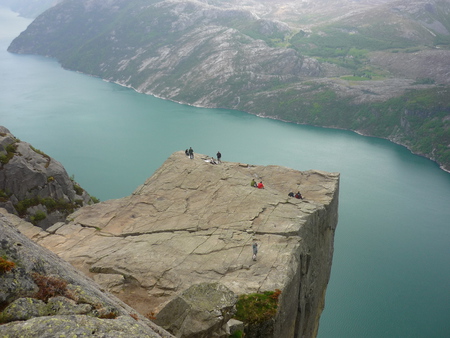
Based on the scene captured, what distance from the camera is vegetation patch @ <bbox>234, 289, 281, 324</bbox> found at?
63.8ft

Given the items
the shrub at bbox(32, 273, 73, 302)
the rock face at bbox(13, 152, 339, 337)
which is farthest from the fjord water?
the shrub at bbox(32, 273, 73, 302)

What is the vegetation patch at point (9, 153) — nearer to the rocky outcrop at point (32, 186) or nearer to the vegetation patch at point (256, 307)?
the rocky outcrop at point (32, 186)

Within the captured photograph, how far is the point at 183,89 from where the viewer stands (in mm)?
187875

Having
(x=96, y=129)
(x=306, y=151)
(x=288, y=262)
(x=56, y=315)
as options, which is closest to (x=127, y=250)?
(x=288, y=262)

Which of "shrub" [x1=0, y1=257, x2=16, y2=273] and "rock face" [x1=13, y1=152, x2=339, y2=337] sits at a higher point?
"shrub" [x1=0, y1=257, x2=16, y2=273]

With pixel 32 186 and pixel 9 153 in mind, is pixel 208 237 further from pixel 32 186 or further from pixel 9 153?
pixel 9 153

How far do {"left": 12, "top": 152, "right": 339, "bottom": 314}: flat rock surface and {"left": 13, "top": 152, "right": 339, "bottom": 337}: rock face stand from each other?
3.0 inches

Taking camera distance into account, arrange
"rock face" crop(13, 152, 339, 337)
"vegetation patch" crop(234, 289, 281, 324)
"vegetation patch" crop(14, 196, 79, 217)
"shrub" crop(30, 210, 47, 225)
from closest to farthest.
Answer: "vegetation patch" crop(234, 289, 281, 324) < "rock face" crop(13, 152, 339, 337) < "shrub" crop(30, 210, 47, 225) < "vegetation patch" crop(14, 196, 79, 217)

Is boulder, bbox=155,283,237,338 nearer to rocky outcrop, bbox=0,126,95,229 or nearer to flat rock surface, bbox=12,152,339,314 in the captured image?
flat rock surface, bbox=12,152,339,314

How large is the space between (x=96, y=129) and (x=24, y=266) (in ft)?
398

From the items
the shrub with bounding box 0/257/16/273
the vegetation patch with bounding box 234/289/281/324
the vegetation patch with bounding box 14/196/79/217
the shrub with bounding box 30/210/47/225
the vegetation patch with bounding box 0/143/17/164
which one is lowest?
the shrub with bounding box 30/210/47/225

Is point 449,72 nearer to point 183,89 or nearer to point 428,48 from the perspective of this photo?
point 428,48

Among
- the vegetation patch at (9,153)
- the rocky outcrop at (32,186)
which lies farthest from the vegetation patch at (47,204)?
the vegetation patch at (9,153)

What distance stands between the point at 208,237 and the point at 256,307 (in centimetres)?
882
